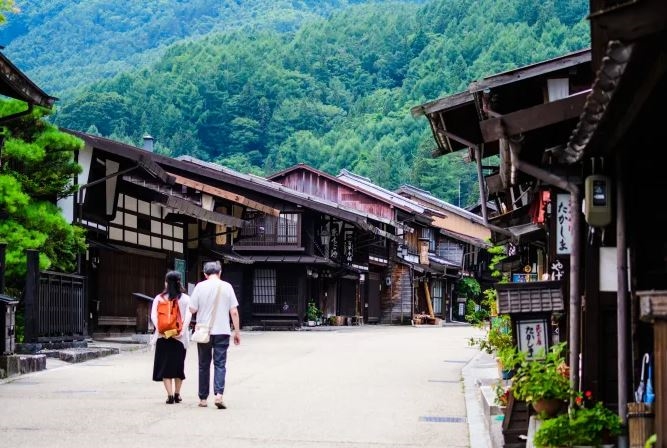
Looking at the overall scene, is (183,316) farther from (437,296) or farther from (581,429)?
(437,296)

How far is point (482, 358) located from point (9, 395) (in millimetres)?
12600

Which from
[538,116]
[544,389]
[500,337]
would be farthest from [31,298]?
[544,389]

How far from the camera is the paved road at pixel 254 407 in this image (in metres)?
10.0

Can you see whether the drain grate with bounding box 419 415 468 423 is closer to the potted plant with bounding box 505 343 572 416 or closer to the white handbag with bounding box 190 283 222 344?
the white handbag with bounding box 190 283 222 344

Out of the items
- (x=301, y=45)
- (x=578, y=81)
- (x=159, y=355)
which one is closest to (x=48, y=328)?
Result: (x=159, y=355)

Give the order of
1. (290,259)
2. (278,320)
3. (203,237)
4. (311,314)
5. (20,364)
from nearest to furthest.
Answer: (20,364) → (203,237) → (290,259) → (278,320) → (311,314)

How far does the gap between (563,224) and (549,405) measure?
2903 mm

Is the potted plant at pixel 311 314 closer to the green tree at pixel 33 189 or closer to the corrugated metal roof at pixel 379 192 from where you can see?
the corrugated metal roof at pixel 379 192

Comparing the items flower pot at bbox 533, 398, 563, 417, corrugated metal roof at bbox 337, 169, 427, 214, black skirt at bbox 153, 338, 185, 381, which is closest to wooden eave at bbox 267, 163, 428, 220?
corrugated metal roof at bbox 337, 169, 427, 214

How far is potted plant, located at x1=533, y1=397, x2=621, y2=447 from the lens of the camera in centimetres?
710

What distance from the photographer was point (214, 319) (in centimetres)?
1269

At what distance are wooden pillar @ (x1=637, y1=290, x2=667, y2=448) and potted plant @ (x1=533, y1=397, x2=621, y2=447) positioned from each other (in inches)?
61.1

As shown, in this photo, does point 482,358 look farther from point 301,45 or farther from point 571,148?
point 301,45

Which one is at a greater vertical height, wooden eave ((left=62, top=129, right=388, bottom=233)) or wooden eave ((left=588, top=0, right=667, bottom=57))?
wooden eave ((left=62, top=129, right=388, bottom=233))
